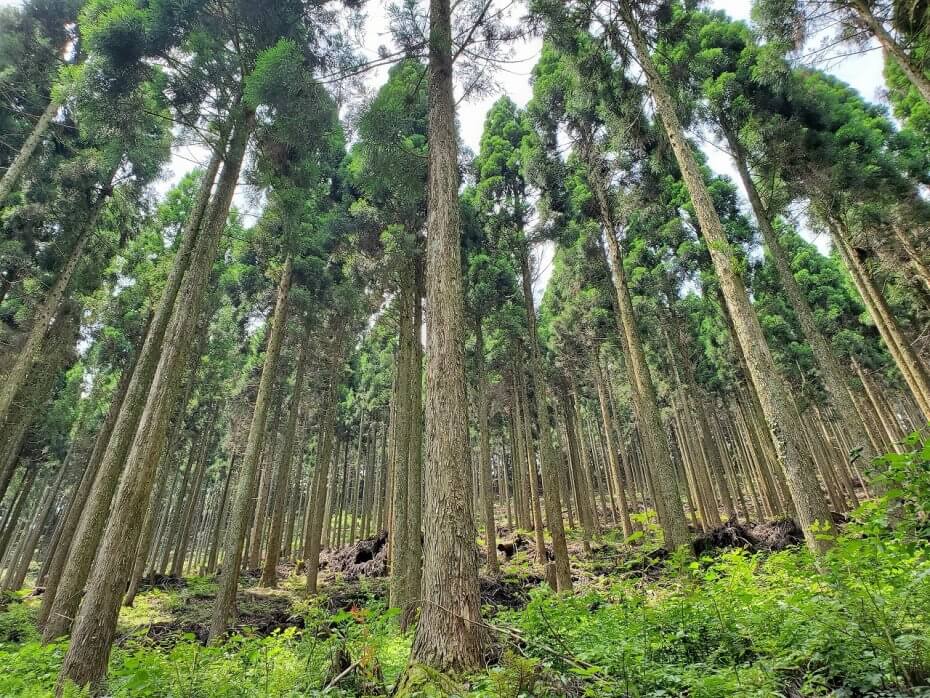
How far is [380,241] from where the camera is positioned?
12.8 meters

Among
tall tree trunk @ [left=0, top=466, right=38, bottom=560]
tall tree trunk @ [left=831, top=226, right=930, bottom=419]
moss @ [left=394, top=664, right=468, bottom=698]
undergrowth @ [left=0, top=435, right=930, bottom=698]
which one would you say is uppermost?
tall tree trunk @ [left=831, top=226, right=930, bottom=419]

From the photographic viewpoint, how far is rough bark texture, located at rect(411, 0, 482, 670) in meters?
3.73

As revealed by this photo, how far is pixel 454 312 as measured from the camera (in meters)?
5.29

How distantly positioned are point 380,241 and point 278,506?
29.2 feet

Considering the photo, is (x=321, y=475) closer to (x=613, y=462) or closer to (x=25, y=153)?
(x=613, y=462)

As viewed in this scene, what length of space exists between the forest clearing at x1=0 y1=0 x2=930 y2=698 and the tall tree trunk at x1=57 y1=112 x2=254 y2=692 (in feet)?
0.14

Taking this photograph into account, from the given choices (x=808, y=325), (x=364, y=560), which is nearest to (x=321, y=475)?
(x=364, y=560)

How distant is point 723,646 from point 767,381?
364cm

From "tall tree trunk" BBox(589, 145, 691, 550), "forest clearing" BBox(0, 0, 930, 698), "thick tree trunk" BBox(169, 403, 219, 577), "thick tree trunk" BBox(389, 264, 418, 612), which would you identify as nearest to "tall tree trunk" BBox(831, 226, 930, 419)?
"forest clearing" BBox(0, 0, 930, 698)

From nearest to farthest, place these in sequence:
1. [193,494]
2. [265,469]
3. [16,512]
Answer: [265,469], [16,512], [193,494]

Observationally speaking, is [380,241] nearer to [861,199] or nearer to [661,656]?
[661,656]

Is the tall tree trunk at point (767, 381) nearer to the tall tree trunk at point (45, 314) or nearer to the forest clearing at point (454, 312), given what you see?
the forest clearing at point (454, 312)

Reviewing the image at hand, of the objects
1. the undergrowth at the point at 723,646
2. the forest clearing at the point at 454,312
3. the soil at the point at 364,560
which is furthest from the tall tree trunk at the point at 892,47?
the soil at the point at 364,560

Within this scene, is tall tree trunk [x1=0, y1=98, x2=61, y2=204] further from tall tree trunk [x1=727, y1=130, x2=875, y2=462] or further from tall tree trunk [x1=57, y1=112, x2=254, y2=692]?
tall tree trunk [x1=727, y1=130, x2=875, y2=462]
